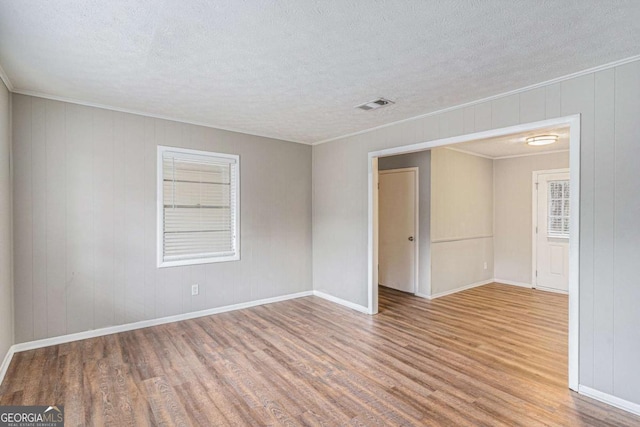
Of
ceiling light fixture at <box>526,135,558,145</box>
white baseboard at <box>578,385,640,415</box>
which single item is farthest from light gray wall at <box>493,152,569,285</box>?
white baseboard at <box>578,385,640,415</box>

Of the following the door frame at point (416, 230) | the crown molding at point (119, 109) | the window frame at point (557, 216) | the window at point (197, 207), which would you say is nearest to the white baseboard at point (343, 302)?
the door frame at point (416, 230)

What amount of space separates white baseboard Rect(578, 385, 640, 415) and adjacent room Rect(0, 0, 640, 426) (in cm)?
1

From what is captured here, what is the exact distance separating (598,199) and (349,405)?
8.05ft

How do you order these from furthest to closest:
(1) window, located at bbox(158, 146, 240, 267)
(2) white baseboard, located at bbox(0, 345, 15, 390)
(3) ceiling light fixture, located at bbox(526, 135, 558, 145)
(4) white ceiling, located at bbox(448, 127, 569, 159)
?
(4) white ceiling, located at bbox(448, 127, 569, 159) < (3) ceiling light fixture, located at bbox(526, 135, 558, 145) < (1) window, located at bbox(158, 146, 240, 267) < (2) white baseboard, located at bbox(0, 345, 15, 390)

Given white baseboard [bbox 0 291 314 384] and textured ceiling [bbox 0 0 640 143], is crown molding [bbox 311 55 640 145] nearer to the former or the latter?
textured ceiling [bbox 0 0 640 143]

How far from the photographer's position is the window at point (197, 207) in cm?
410

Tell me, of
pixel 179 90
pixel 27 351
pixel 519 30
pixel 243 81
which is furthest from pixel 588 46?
pixel 27 351

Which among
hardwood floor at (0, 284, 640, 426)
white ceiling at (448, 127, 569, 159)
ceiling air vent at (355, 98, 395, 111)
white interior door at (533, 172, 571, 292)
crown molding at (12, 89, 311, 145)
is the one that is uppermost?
crown molding at (12, 89, 311, 145)

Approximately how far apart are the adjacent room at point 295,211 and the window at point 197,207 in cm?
3

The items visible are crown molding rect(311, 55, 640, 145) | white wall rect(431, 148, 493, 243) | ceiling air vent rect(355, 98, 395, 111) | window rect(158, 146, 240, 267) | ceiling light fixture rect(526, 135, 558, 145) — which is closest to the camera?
crown molding rect(311, 55, 640, 145)

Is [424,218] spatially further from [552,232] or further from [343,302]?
[552,232]

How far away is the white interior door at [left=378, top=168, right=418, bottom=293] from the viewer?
5566mm

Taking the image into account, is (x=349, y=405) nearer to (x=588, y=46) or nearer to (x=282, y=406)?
(x=282, y=406)

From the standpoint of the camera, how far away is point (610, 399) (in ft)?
8.03
